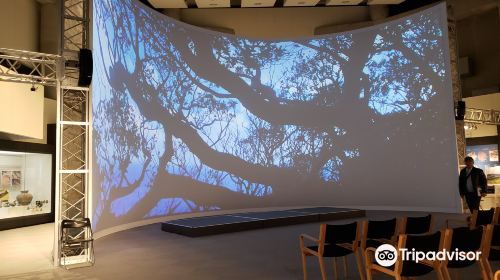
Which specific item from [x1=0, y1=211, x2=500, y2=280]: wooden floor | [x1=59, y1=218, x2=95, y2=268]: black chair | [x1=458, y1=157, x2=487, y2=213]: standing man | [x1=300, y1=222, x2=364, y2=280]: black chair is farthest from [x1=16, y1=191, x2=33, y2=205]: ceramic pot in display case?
[x1=458, y1=157, x2=487, y2=213]: standing man

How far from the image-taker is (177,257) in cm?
586

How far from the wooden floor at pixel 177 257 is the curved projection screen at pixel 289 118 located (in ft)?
6.53

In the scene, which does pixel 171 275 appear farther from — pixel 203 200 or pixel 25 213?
pixel 25 213

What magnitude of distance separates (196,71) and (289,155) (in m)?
3.41

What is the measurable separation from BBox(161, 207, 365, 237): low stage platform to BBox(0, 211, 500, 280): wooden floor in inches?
8.4

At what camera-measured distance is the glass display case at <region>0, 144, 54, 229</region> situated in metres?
9.77

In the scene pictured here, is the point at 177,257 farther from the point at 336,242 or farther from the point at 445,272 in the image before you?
the point at 445,272

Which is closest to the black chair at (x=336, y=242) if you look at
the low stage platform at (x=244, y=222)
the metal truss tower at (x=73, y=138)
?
the metal truss tower at (x=73, y=138)

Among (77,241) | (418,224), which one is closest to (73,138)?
(77,241)

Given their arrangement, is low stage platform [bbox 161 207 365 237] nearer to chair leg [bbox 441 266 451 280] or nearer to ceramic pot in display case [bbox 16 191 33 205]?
ceramic pot in display case [bbox 16 191 33 205]

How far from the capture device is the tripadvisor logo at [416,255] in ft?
11.1

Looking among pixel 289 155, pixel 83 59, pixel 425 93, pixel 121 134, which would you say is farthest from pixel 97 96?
pixel 425 93

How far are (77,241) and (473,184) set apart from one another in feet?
22.1

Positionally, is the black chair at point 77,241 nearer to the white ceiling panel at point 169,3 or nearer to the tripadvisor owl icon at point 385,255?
the tripadvisor owl icon at point 385,255
